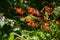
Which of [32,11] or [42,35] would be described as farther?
[32,11]

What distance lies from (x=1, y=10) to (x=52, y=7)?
1.10 meters

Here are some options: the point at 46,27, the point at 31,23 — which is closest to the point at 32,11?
the point at 31,23

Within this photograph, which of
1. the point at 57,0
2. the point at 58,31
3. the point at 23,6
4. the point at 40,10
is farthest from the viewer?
the point at 57,0

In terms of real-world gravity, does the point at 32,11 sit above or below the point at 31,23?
above

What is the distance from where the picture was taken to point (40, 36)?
3.41 metres

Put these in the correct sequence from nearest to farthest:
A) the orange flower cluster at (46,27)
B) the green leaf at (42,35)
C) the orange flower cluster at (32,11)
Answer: the green leaf at (42,35) < the orange flower cluster at (46,27) < the orange flower cluster at (32,11)

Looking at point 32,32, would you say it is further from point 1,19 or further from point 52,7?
point 52,7

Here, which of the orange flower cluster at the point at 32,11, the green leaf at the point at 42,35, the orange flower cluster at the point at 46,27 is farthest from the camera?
the orange flower cluster at the point at 32,11

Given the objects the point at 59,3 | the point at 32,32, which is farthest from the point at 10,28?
the point at 59,3

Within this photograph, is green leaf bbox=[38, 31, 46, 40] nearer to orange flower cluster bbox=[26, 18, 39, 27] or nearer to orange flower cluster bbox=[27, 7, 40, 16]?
orange flower cluster bbox=[26, 18, 39, 27]

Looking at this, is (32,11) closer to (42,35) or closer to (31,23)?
(31,23)

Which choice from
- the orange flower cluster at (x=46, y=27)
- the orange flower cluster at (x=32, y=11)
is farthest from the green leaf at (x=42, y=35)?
the orange flower cluster at (x=32, y=11)

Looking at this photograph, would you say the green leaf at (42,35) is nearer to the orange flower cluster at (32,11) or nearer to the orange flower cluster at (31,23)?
the orange flower cluster at (31,23)

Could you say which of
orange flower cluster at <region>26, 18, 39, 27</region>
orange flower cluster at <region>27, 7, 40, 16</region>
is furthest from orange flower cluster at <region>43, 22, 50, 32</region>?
orange flower cluster at <region>27, 7, 40, 16</region>
